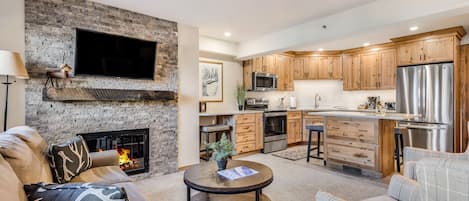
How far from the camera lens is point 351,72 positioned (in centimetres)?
636

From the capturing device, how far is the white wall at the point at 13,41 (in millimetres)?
2654

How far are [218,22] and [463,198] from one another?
12.0ft

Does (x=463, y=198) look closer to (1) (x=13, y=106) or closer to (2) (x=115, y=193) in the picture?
(2) (x=115, y=193)

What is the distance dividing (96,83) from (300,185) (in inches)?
123

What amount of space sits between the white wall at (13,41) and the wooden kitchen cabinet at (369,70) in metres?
6.59

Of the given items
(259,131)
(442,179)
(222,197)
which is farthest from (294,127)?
(442,179)

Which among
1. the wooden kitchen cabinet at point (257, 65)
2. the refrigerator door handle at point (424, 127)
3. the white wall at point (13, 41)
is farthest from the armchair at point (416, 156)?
the white wall at point (13, 41)

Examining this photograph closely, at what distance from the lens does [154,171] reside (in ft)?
12.3

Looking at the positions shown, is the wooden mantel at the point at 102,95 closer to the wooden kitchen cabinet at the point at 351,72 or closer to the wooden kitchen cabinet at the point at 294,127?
the wooden kitchen cabinet at the point at 294,127

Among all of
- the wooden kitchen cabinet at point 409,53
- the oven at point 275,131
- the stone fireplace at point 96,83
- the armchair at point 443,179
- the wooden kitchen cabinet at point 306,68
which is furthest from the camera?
the wooden kitchen cabinet at point 306,68

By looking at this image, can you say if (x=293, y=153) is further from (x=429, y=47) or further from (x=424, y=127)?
(x=429, y=47)

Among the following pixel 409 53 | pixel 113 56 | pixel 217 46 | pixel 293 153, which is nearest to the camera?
pixel 113 56

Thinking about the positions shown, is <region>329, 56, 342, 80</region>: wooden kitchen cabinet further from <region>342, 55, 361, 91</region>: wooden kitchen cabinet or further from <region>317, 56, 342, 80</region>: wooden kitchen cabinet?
<region>342, 55, 361, 91</region>: wooden kitchen cabinet

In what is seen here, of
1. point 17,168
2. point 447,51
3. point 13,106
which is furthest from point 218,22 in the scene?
point 447,51
